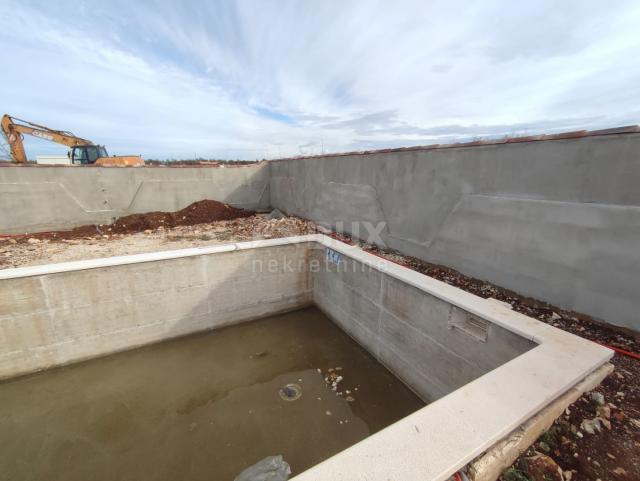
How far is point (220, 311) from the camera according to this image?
4469 millimetres

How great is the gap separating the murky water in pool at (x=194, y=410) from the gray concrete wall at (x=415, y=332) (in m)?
0.33

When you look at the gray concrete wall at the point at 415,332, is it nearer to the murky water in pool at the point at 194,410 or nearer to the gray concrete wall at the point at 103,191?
the murky water in pool at the point at 194,410

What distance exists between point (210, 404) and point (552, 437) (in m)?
3.20

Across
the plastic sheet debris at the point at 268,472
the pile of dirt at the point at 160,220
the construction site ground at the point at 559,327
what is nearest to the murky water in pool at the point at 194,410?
the plastic sheet debris at the point at 268,472

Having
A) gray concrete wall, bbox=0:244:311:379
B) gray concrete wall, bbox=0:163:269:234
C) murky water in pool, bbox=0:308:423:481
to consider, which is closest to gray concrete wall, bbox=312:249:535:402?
murky water in pool, bbox=0:308:423:481

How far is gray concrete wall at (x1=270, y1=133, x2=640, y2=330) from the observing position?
2.54 metres

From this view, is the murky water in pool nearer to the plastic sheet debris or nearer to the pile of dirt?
the plastic sheet debris

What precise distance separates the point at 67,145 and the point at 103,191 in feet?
14.4

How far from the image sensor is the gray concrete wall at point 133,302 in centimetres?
342

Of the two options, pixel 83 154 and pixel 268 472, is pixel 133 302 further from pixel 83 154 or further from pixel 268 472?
pixel 83 154

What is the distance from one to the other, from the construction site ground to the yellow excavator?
3.82m

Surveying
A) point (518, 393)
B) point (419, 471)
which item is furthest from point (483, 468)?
point (518, 393)

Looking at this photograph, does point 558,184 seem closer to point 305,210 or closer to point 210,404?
point 210,404

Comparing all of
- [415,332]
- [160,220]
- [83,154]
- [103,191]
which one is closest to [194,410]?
[415,332]
